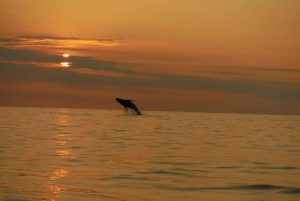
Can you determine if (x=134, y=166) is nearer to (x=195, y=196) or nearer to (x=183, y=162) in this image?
(x=183, y=162)

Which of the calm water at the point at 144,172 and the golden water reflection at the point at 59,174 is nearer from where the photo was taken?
the calm water at the point at 144,172

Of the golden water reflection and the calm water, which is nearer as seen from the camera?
the calm water

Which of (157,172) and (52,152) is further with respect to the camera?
(52,152)

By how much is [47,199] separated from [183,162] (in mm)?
8117

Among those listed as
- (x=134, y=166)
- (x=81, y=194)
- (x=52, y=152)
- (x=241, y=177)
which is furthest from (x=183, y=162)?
(x=81, y=194)

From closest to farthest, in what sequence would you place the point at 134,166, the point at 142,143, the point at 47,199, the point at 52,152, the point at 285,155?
the point at 47,199 → the point at 134,166 → the point at 52,152 → the point at 285,155 → the point at 142,143

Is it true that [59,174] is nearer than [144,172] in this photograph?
Yes

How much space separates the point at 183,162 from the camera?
63.2ft

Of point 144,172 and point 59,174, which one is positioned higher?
point 144,172

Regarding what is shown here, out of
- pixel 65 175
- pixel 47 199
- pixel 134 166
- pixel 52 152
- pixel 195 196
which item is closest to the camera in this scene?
pixel 47 199

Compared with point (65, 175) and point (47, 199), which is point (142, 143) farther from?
point (47, 199)

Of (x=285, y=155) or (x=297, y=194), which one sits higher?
(x=285, y=155)

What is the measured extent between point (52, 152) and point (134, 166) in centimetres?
467

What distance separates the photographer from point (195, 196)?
1287 cm
